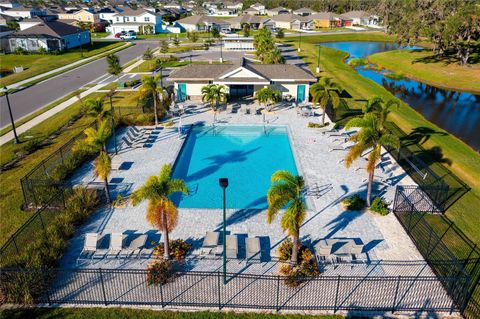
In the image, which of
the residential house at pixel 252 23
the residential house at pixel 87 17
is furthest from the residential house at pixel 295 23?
the residential house at pixel 87 17

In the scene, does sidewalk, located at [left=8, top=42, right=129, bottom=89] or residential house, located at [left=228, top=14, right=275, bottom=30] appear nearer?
sidewalk, located at [left=8, top=42, right=129, bottom=89]

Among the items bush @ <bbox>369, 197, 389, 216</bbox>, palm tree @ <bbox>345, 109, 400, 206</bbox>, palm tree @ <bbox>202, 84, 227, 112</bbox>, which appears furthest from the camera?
palm tree @ <bbox>202, 84, 227, 112</bbox>

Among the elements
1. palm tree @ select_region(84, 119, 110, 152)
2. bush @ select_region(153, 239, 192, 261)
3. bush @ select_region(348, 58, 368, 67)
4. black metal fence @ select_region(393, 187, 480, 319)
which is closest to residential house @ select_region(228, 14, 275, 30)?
bush @ select_region(348, 58, 368, 67)

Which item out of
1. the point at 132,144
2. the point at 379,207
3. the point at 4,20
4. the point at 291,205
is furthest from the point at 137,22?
the point at 291,205

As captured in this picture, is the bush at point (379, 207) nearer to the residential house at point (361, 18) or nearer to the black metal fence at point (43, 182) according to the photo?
the black metal fence at point (43, 182)

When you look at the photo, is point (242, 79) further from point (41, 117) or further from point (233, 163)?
point (41, 117)

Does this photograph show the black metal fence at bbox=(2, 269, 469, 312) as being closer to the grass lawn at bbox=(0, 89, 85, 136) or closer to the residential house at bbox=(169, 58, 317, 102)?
the grass lawn at bbox=(0, 89, 85, 136)
